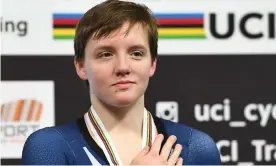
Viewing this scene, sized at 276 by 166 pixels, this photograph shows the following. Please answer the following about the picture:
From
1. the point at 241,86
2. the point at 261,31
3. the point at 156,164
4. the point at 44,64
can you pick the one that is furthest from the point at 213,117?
the point at 156,164

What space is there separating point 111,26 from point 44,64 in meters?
1.09

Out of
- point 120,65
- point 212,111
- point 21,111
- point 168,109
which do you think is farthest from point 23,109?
point 120,65

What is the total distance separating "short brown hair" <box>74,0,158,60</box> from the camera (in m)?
1.19

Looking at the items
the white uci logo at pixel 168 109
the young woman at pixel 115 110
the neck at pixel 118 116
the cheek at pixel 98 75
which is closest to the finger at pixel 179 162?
the young woman at pixel 115 110

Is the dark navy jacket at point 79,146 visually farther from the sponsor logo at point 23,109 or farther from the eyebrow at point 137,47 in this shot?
the sponsor logo at point 23,109

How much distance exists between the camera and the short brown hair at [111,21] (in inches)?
46.7

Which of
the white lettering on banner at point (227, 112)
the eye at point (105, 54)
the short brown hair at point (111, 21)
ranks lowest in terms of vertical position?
the white lettering on banner at point (227, 112)

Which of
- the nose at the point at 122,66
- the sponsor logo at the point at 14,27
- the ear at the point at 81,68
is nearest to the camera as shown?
the nose at the point at 122,66

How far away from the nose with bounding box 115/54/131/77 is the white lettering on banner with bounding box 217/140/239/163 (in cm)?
118

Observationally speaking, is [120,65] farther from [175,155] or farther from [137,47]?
[175,155]

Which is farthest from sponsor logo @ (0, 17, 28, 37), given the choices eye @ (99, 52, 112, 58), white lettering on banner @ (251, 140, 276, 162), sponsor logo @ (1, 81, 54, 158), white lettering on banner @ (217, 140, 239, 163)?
eye @ (99, 52, 112, 58)

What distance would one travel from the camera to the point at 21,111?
7.34 feet

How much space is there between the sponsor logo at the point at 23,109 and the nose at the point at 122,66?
1.12 metres

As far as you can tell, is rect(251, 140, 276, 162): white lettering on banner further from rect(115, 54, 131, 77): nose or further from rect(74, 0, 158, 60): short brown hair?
rect(115, 54, 131, 77): nose
